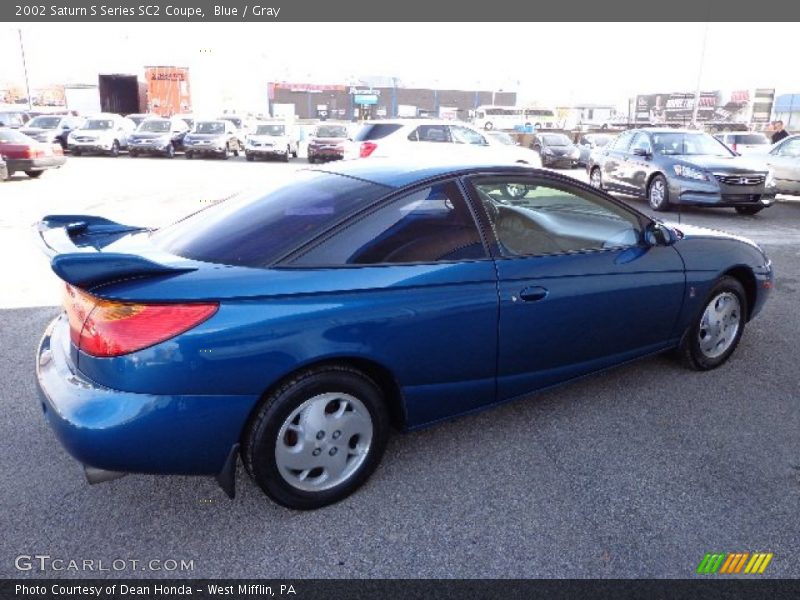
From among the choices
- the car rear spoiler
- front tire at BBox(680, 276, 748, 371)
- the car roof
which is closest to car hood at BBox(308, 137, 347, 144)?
front tire at BBox(680, 276, 748, 371)

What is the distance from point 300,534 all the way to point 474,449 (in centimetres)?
105

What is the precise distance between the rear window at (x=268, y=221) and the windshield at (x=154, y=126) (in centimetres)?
2522

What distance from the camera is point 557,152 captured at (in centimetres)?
2481

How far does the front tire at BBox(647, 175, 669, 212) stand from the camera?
11.6 meters

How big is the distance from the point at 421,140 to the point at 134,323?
12.1 m

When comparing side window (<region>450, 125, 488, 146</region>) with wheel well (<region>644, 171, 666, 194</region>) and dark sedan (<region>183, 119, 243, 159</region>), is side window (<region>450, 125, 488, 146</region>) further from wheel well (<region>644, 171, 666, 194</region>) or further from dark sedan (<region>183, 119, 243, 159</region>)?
dark sedan (<region>183, 119, 243, 159</region>)

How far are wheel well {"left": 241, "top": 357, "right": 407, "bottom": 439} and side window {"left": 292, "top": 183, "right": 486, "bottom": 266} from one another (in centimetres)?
41

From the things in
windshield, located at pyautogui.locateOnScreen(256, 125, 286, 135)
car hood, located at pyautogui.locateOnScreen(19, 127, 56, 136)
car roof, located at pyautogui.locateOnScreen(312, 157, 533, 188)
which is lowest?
car hood, located at pyautogui.locateOnScreen(19, 127, 56, 136)

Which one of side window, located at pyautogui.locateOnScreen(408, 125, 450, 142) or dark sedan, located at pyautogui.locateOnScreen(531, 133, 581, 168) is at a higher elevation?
side window, located at pyautogui.locateOnScreen(408, 125, 450, 142)

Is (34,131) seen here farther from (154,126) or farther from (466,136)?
(466,136)

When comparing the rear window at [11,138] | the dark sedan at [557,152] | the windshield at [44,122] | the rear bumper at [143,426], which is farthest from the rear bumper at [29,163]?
the dark sedan at [557,152]

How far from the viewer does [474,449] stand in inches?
127

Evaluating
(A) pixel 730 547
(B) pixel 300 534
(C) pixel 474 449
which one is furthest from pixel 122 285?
(A) pixel 730 547
